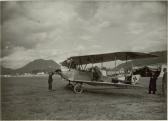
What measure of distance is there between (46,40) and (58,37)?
0.32 meters

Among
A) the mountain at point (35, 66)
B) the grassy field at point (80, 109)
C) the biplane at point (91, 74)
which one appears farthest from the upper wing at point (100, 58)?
the grassy field at point (80, 109)

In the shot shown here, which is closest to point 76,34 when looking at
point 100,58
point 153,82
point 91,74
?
point 100,58

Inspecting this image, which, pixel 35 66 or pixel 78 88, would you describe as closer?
pixel 35 66

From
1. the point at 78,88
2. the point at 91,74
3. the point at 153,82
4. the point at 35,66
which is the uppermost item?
the point at 35,66

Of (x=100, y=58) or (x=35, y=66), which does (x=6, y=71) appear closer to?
(x=35, y=66)

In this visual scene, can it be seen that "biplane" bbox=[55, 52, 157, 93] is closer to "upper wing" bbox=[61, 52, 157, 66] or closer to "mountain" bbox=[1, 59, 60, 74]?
"upper wing" bbox=[61, 52, 157, 66]

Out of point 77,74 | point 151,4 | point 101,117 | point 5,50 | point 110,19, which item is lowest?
point 101,117

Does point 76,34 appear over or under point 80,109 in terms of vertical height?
over

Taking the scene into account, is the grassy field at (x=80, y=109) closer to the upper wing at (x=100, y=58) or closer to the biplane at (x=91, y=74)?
the biplane at (x=91, y=74)

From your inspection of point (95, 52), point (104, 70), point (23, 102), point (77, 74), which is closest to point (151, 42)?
point (95, 52)

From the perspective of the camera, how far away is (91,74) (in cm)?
777

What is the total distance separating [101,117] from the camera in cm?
480

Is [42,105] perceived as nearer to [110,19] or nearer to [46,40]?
[46,40]

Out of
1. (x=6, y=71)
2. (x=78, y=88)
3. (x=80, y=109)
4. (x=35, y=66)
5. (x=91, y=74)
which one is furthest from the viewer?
(x=91, y=74)
